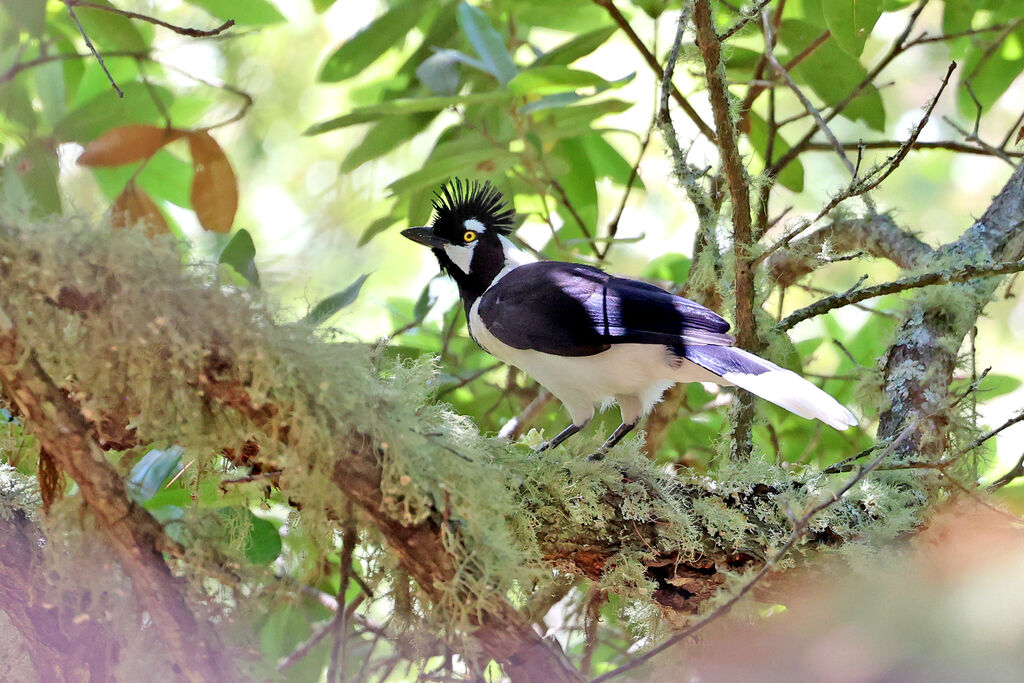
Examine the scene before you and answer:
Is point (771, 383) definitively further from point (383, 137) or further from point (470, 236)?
point (383, 137)

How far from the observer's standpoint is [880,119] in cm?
273

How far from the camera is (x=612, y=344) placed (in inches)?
86.2

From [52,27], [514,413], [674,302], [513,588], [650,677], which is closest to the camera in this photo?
[513,588]

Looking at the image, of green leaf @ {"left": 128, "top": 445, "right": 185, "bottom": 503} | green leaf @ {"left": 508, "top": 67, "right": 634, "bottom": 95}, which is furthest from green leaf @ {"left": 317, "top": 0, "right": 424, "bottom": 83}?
green leaf @ {"left": 128, "top": 445, "right": 185, "bottom": 503}

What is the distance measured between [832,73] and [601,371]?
1.20 metres

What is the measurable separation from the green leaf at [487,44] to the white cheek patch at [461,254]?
0.50 metres

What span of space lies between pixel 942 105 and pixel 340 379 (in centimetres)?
586

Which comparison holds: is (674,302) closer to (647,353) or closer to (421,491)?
(647,353)

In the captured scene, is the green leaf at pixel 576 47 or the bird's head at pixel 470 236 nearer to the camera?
the green leaf at pixel 576 47

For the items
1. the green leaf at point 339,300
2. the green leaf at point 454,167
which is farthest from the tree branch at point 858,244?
the green leaf at point 339,300

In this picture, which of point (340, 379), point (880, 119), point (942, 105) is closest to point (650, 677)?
point (340, 379)

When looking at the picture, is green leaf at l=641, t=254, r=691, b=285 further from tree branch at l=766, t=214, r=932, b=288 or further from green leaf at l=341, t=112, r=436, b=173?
green leaf at l=341, t=112, r=436, b=173

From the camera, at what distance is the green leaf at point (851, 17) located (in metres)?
2.15

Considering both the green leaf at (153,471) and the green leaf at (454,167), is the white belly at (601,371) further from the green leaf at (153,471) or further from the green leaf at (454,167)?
the green leaf at (153,471)
